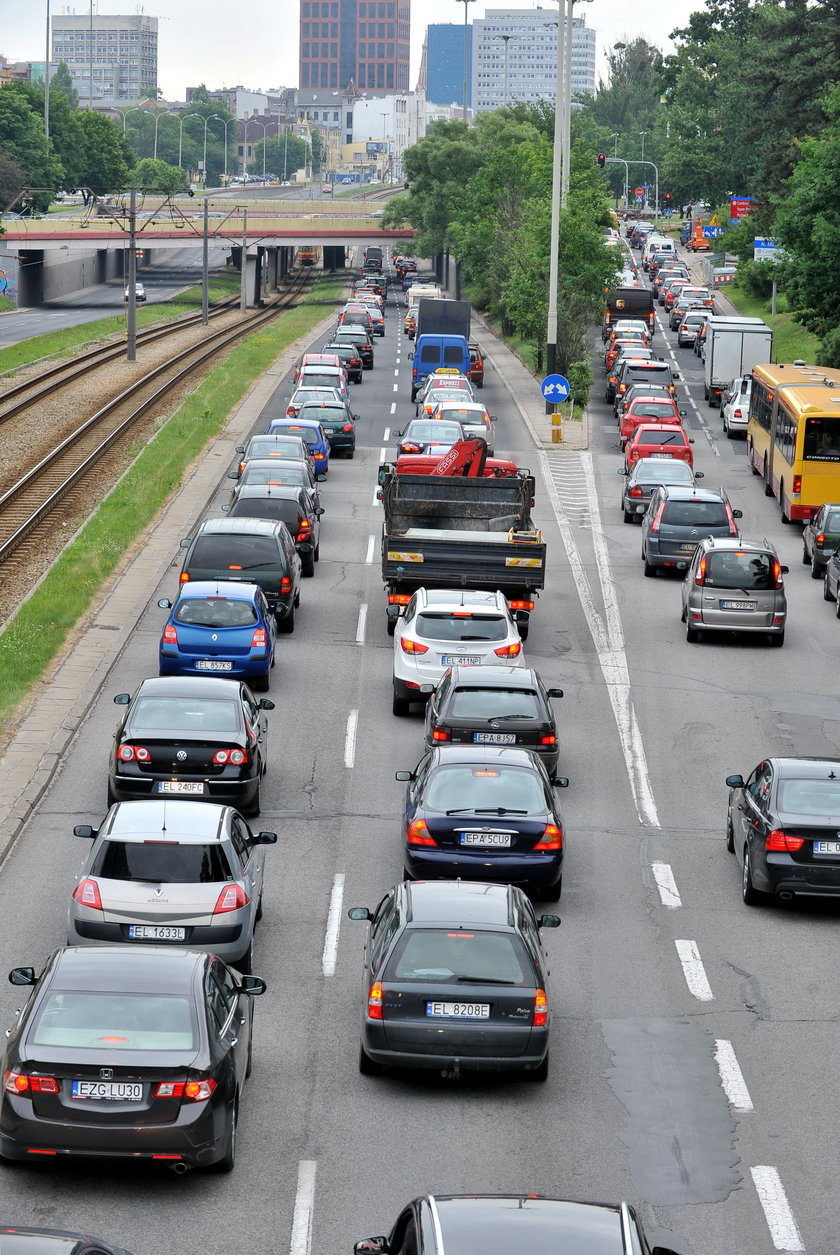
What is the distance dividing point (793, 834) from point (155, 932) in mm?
5954

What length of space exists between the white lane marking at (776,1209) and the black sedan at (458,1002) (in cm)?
171

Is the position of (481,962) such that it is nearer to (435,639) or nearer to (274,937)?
(274,937)

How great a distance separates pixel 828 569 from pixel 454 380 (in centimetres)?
2308

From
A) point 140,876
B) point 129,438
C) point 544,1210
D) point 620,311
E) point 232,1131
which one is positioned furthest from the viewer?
point 620,311

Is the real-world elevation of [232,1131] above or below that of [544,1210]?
below

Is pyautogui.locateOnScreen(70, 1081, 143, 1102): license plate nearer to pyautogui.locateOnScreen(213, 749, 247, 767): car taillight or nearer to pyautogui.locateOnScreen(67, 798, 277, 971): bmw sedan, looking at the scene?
pyautogui.locateOnScreen(67, 798, 277, 971): bmw sedan

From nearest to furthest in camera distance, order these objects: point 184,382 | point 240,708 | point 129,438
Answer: point 240,708 < point 129,438 < point 184,382

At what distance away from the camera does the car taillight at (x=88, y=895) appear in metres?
13.9

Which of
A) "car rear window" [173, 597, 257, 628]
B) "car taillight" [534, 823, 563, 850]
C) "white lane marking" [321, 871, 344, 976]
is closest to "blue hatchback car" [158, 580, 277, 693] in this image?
"car rear window" [173, 597, 257, 628]

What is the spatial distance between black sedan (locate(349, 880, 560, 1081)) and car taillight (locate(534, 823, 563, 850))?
137 inches

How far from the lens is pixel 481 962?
12.3 metres

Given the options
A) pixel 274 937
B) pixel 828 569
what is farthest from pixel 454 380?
pixel 274 937

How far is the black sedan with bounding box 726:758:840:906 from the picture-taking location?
53.4ft

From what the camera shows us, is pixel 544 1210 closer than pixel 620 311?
Yes
